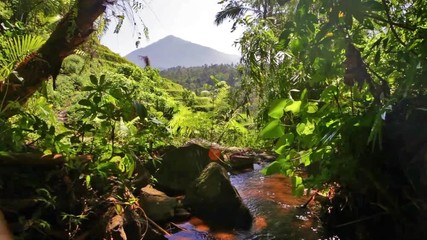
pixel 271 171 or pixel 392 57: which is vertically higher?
pixel 392 57

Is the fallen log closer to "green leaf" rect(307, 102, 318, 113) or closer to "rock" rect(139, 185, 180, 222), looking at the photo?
"rock" rect(139, 185, 180, 222)

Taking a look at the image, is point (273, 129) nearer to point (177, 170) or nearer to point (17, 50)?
point (17, 50)

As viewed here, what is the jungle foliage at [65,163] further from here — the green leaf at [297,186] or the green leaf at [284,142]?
the green leaf at [297,186]

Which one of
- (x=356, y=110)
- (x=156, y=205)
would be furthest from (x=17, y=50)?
(x=356, y=110)

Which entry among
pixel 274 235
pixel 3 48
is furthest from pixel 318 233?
pixel 3 48

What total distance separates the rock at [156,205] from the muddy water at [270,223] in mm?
238

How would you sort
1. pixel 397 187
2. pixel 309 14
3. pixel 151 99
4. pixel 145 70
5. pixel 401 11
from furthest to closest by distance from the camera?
pixel 145 70 → pixel 151 99 → pixel 401 11 → pixel 397 187 → pixel 309 14

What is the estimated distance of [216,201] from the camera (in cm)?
416

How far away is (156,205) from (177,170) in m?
1.25

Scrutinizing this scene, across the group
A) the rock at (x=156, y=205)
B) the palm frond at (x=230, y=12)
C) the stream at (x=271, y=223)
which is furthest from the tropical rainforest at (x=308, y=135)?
the palm frond at (x=230, y=12)

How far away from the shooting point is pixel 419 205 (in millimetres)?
2146

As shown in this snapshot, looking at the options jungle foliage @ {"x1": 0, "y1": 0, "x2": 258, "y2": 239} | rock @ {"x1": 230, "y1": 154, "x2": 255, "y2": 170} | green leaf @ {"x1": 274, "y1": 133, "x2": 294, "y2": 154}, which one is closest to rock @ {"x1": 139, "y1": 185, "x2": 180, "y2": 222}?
jungle foliage @ {"x1": 0, "y1": 0, "x2": 258, "y2": 239}

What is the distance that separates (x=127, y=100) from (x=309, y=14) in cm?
151

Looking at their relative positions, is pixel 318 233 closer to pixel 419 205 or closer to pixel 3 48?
pixel 419 205
